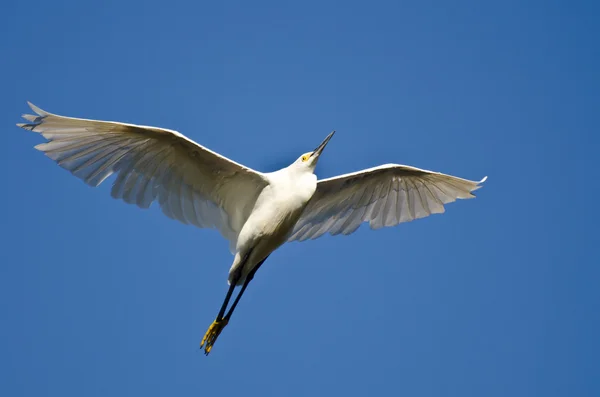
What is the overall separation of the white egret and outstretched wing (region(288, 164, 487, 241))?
2 cm

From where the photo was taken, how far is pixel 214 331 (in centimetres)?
1755

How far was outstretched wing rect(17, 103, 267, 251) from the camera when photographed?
15.6 m

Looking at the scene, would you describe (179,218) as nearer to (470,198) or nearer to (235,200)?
(235,200)

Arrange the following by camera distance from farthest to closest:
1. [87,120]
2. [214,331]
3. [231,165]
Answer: [214,331] < [231,165] < [87,120]

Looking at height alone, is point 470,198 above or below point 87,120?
above

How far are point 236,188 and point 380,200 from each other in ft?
9.86

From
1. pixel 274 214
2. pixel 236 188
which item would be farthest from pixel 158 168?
pixel 274 214

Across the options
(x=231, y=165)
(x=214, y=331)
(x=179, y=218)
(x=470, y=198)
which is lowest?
(x=214, y=331)

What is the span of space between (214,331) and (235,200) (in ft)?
7.89

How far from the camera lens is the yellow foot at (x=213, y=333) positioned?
57.3 feet

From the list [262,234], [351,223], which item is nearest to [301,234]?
[351,223]

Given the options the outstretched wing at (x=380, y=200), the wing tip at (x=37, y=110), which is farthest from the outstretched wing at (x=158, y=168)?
the outstretched wing at (x=380, y=200)

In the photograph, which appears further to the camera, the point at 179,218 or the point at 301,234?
the point at 301,234

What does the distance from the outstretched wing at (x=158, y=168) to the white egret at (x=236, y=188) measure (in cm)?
2
